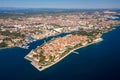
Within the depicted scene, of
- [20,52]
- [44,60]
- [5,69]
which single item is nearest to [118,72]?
[44,60]

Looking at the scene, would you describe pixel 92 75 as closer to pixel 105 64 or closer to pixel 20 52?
pixel 105 64

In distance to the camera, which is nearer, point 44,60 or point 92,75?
point 92,75

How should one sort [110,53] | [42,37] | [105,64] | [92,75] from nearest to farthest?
[92,75] < [105,64] < [110,53] < [42,37]

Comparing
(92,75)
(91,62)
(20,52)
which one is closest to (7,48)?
(20,52)

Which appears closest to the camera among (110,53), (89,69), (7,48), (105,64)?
(89,69)

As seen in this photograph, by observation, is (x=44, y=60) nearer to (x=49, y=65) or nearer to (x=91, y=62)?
(x=49, y=65)

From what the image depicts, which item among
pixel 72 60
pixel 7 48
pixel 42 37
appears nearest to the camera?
pixel 72 60
